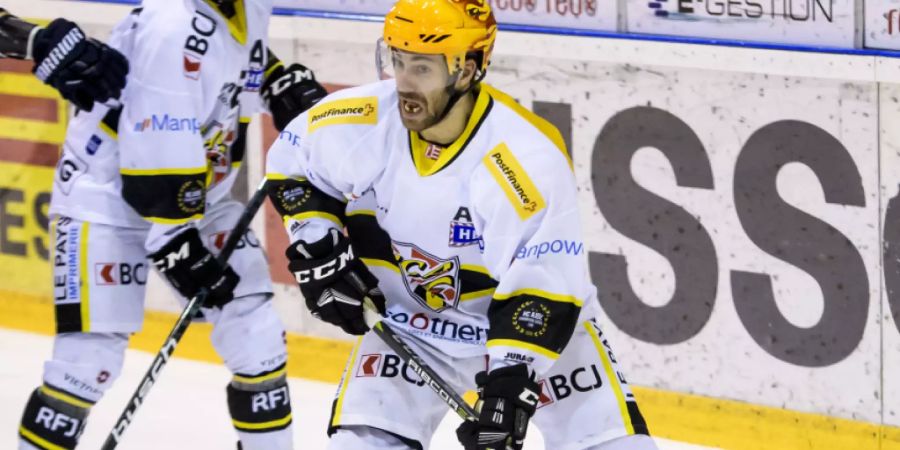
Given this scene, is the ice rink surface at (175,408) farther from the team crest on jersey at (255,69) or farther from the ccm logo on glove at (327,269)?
the ccm logo on glove at (327,269)

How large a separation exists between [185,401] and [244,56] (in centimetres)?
160

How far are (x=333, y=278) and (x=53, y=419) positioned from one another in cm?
114

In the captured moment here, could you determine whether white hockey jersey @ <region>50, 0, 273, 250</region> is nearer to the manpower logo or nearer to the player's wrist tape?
the manpower logo

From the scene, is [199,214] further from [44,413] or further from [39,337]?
[39,337]

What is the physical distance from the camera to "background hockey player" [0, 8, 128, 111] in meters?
4.39

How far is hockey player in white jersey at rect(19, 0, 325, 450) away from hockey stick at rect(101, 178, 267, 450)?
40 mm

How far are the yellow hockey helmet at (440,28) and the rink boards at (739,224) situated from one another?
1.54 metres

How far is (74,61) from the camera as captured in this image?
4426mm

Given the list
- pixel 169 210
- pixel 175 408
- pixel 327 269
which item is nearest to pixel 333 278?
pixel 327 269

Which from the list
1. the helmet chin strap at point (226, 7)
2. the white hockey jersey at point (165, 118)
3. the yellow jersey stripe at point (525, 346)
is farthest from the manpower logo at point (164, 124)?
the yellow jersey stripe at point (525, 346)

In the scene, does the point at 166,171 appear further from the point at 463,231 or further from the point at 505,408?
the point at 505,408

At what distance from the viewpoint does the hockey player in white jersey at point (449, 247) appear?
360 cm

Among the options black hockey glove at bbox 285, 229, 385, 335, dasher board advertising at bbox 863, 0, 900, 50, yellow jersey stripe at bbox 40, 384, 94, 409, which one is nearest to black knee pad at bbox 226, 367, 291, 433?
yellow jersey stripe at bbox 40, 384, 94, 409

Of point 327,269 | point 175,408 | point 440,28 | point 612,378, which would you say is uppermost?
point 440,28
